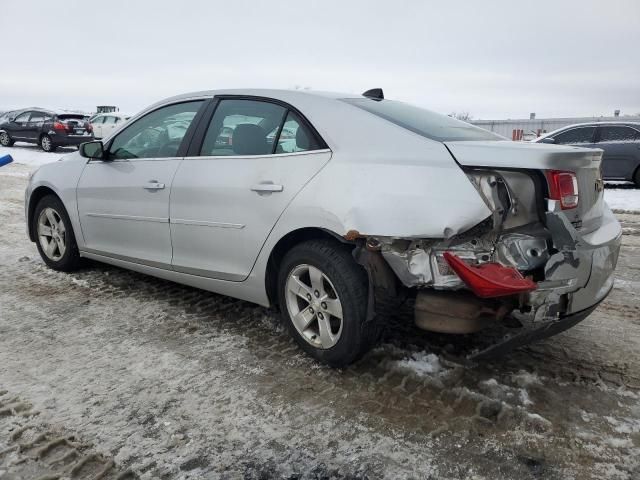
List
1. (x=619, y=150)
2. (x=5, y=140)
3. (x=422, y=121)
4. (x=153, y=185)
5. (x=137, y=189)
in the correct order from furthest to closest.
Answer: (x=5, y=140), (x=619, y=150), (x=137, y=189), (x=153, y=185), (x=422, y=121)

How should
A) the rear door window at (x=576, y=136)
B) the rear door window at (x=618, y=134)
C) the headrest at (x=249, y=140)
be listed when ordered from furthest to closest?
1. the rear door window at (x=576, y=136)
2. the rear door window at (x=618, y=134)
3. the headrest at (x=249, y=140)

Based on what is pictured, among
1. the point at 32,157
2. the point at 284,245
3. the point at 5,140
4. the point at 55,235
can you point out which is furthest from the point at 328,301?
the point at 5,140

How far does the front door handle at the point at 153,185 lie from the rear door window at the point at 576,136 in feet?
34.2

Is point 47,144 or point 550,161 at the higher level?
point 550,161

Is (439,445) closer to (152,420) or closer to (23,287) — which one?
Result: (152,420)

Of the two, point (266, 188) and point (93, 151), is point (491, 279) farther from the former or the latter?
point (93, 151)

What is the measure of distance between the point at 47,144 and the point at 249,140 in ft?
61.2

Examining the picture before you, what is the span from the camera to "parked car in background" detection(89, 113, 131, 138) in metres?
20.3

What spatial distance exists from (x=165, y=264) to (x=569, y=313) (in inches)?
106

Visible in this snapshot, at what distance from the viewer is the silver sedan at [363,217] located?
2.59 m

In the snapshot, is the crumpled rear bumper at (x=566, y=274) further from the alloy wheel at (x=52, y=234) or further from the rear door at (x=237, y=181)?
the alloy wheel at (x=52, y=234)

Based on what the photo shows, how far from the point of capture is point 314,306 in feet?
10.0

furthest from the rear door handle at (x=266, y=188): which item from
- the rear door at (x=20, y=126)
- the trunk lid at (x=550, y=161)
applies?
the rear door at (x=20, y=126)

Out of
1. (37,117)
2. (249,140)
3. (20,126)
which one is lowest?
(249,140)
